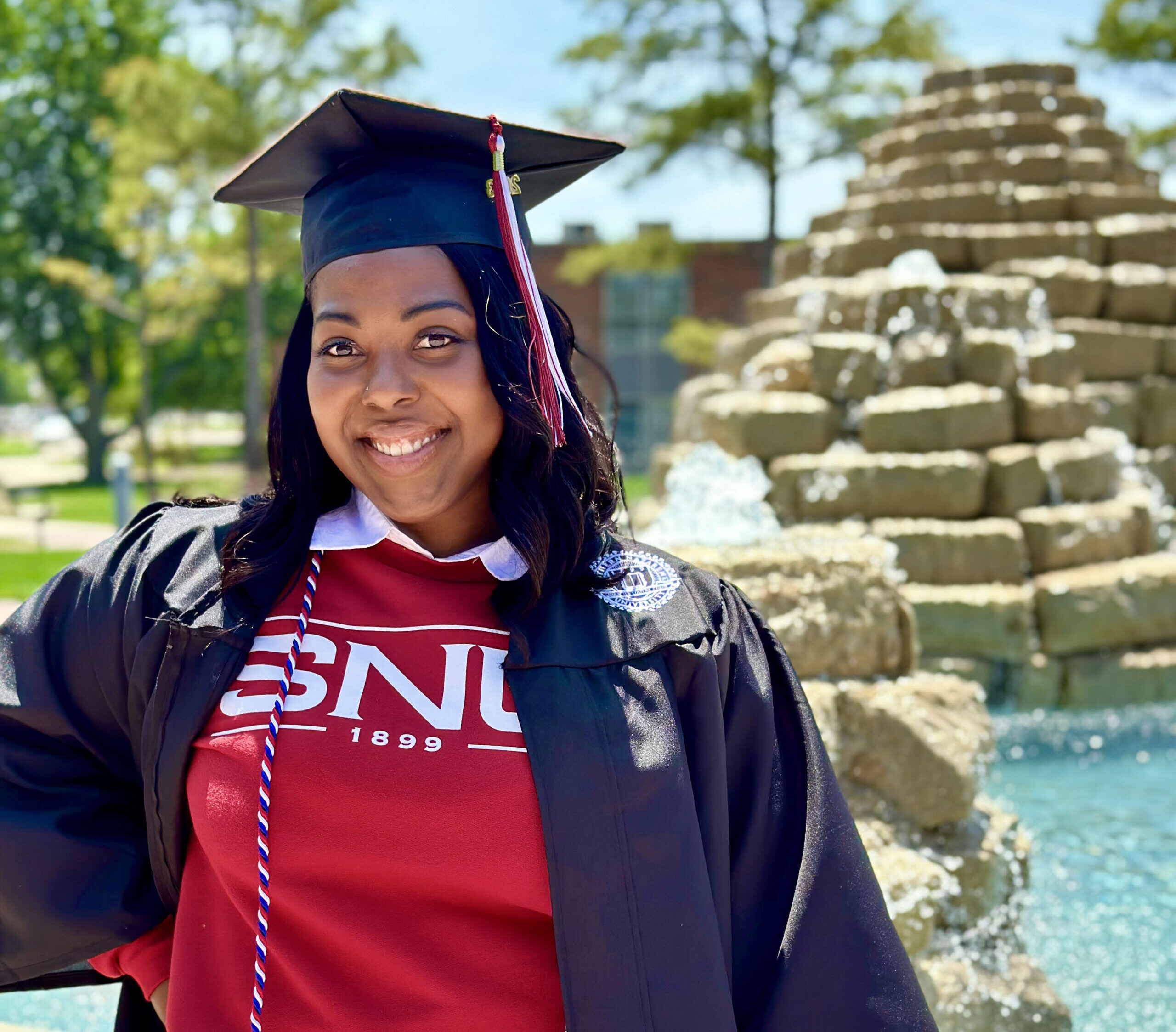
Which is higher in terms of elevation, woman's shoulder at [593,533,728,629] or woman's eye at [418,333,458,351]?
woman's eye at [418,333,458,351]

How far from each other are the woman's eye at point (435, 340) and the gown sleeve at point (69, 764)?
1.54ft

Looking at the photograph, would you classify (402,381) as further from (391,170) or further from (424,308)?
(391,170)

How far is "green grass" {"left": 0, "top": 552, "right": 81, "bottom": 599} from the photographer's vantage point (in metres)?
9.07

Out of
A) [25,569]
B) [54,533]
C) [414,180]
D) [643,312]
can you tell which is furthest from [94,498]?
[414,180]

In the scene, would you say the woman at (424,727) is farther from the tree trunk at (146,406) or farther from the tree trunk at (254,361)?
the tree trunk at (146,406)

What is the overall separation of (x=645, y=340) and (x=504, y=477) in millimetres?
23722

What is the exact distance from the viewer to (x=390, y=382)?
149 centimetres

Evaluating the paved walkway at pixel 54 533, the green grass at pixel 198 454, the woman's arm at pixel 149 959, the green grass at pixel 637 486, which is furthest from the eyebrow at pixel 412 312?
the green grass at pixel 198 454

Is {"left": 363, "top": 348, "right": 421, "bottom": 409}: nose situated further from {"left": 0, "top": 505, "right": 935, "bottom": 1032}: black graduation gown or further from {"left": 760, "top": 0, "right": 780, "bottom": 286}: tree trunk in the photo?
{"left": 760, "top": 0, "right": 780, "bottom": 286}: tree trunk

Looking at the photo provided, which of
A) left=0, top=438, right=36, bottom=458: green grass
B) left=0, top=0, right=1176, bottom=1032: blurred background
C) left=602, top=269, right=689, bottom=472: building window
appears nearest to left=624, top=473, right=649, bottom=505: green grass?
left=0, top=0, right=1176, bottom=1032: blurred background

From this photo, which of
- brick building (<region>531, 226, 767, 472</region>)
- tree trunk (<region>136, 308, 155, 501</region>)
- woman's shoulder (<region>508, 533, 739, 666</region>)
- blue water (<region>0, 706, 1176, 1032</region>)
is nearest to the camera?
woman's shoulder (<region>508, 533, 739, 666</region>)

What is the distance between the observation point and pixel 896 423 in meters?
6.91

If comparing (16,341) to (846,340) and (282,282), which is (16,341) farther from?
(846,340)

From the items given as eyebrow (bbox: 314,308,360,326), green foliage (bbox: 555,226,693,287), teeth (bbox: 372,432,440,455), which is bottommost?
teeth (bbox: 372,432,440,455)
